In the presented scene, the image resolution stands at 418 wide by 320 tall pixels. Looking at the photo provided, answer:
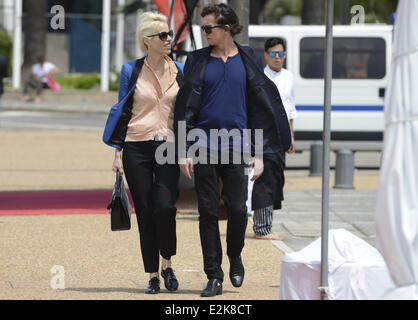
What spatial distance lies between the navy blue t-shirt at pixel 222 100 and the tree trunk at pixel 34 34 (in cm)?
3052

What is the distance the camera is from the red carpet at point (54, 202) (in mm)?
11516

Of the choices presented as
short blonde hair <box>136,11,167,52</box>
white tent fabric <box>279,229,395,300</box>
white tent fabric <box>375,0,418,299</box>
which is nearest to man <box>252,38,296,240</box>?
short blonde hair <box>136,11,167,52</box>

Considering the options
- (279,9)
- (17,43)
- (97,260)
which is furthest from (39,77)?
(97,260)

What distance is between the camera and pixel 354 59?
58.1 ft

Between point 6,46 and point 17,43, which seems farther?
point 6,46

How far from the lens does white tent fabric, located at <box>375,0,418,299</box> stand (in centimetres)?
465

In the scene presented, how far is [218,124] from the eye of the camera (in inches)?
263

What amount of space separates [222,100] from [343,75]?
11.3 meters

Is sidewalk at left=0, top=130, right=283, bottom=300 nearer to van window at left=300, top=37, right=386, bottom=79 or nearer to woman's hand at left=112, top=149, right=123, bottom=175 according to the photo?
woman's hand at left=112, top=149, right=123, bottom=175

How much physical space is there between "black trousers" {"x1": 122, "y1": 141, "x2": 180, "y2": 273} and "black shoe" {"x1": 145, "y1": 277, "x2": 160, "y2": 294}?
77 millimetres

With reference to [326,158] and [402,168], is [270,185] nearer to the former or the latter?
[326,158]
